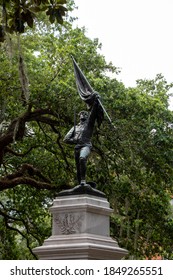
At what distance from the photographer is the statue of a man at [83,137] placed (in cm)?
1017

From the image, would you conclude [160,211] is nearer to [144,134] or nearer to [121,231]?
[121,231]

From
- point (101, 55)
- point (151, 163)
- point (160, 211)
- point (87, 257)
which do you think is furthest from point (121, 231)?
point (87, 257)

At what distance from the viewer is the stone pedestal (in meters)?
9.16

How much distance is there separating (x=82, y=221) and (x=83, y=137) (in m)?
1.79

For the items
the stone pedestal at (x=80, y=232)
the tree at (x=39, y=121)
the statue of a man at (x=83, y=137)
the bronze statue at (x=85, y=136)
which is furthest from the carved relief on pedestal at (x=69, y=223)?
the tree at (x=39, y=121)

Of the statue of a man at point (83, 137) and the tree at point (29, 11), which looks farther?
the statue of a man at point (83, 137)

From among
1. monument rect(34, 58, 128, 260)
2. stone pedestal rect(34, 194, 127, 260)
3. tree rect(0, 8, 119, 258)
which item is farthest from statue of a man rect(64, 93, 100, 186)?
tree rect(0, 8, 119, 258)

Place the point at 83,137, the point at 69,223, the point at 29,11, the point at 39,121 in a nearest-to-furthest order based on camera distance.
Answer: the point at 29,11 < the point at 69,223 < the point at 83,137 < the point at 39,121

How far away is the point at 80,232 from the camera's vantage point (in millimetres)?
9562

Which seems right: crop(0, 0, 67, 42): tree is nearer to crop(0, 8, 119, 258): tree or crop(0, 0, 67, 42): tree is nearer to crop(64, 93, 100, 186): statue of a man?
crop(64, 93, 100, 186): statue of a man

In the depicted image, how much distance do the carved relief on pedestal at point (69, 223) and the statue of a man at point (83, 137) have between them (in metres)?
0.77

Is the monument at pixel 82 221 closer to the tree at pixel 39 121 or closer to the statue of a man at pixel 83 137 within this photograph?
the statue of a man at pixel 83 137

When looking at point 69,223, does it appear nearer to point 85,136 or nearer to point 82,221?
point 82,221

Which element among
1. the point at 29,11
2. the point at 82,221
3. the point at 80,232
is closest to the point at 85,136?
the point at 82,221
